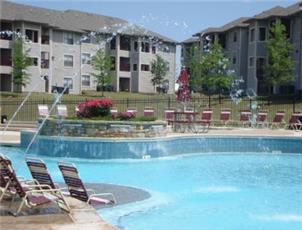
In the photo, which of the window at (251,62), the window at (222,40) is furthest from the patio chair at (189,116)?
the window at (222,40)

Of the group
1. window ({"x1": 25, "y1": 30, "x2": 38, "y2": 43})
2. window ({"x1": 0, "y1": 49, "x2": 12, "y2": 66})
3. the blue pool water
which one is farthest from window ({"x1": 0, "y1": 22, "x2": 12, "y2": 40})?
the blue pool water

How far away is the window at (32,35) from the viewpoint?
2203 inches

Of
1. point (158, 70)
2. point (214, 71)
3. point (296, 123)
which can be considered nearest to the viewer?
point (296, 123)

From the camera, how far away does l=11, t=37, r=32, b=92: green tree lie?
49875 millimetres

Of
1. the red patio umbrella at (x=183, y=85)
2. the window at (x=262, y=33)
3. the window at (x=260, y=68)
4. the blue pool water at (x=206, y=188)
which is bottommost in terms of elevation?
Result: the blue pool water at (x=206, y=188)

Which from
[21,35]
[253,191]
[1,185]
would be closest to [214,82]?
[21,35]

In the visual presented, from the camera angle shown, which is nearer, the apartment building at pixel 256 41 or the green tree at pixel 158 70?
the apartment building at pixel 256 41

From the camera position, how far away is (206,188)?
13547mm

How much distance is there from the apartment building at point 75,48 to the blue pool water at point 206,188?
119 ft

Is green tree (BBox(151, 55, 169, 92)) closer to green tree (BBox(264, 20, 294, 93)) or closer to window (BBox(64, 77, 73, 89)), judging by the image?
window (BBox(64, 77, 73, 89))

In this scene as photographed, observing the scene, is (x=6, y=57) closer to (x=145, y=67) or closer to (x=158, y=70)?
(x=158, y=70)

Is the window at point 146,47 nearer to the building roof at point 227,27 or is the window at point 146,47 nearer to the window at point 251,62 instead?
the building roof at point 227,27

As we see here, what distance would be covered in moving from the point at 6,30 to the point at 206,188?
151ft

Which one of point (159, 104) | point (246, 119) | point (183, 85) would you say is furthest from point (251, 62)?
point (183, 85)
